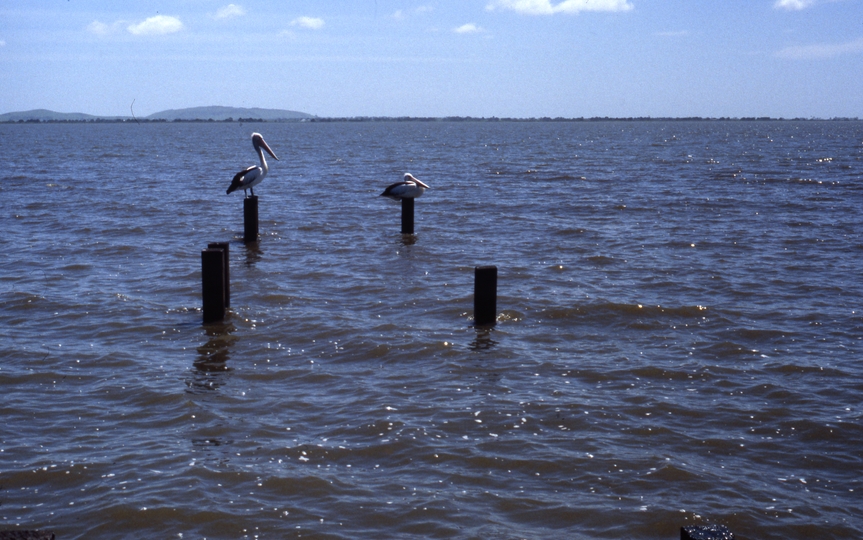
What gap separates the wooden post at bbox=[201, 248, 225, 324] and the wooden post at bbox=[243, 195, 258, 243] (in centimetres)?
574

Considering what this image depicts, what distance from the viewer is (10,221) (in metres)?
20.2

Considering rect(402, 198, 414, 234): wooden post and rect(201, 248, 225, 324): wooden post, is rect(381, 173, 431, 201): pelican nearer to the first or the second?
rect(402, 198, 414, 234): wooden post

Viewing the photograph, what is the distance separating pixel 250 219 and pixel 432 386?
8.82 m

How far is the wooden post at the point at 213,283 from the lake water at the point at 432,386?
186 mm

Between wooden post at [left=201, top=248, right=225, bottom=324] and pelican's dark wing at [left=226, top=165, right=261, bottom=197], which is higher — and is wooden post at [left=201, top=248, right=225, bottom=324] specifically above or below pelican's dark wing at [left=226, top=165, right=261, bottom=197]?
below

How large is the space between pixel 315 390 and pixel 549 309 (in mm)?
4253

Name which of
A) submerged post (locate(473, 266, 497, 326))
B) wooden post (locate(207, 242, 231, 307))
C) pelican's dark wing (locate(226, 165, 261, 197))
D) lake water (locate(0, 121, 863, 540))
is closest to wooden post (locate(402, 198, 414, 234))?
lake water (locate(0, 121, 863, 540))

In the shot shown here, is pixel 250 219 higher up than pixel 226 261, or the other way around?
pixel 250 219

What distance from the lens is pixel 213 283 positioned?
1033 cm

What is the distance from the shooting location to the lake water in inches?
236

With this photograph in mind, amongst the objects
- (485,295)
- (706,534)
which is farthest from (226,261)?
(706,534)

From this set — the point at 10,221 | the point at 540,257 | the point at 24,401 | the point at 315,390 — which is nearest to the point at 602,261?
the point at 540,257

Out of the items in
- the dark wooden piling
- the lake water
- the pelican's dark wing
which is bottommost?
the lake water

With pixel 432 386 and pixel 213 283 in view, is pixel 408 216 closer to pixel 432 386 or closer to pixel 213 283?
pixel 213 283
